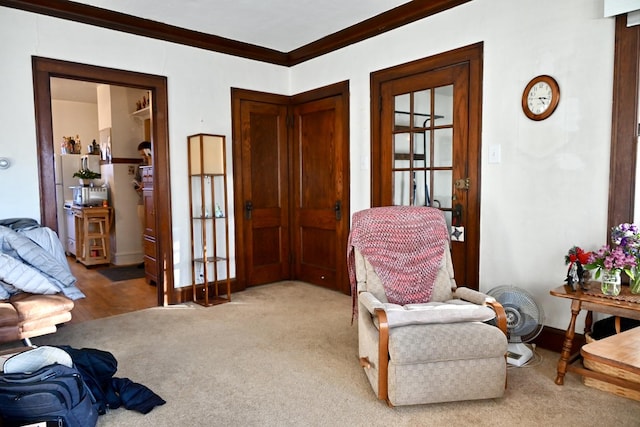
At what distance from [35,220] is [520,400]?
3642 millimetres

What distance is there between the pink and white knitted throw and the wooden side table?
2.43 ft

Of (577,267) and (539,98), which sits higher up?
(539,98)

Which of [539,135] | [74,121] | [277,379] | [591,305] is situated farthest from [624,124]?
[74,121]

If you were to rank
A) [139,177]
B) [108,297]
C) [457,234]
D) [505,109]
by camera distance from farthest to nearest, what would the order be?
[139,177] < [108,297] < [457,234] < [505,109]

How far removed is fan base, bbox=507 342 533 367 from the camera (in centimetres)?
274

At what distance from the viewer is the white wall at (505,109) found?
273 centimetres

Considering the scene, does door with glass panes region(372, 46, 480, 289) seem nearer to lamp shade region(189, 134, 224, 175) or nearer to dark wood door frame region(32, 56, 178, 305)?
lamp shade region(189, 134, 224, 175)

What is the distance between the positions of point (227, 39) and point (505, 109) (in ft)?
Answer: 9.35

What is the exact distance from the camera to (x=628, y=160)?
2.56m

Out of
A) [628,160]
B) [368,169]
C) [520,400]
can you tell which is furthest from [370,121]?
[520,400]

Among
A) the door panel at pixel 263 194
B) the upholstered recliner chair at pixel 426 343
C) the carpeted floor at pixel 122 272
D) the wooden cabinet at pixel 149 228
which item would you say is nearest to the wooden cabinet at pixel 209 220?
the door panel at pixel 263 194

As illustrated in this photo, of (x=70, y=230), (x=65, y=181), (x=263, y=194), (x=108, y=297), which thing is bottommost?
(x=108, y=297)

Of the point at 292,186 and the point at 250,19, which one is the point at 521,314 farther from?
the point at 250,19

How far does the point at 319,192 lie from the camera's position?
4.84 metres
